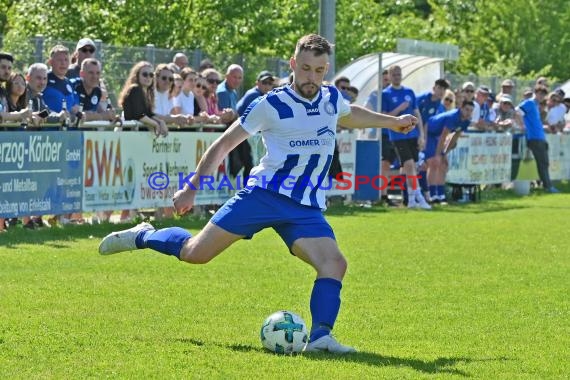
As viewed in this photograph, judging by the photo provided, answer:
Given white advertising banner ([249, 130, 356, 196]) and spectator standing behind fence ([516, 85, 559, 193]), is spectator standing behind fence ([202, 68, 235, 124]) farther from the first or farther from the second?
spectator standing behind fence ([516, 85, 559, 193])

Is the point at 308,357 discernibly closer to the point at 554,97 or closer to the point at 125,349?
the point at 125,349

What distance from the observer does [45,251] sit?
13656mm

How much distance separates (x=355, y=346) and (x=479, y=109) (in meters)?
18.8

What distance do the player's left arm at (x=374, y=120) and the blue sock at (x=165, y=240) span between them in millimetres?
1309

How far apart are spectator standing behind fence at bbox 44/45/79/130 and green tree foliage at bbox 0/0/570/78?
265 centimetres

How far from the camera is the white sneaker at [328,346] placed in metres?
8.12

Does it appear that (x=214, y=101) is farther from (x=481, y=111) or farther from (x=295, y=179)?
(x=295, y=179)

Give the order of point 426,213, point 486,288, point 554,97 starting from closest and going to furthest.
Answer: point 486,288, point 426,213, point 554,97

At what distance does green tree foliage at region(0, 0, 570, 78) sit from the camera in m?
30.5

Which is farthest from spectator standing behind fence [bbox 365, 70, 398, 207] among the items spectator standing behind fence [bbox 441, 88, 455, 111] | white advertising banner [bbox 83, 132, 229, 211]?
white advertising banner [bbox 83, 132, 229, 211]

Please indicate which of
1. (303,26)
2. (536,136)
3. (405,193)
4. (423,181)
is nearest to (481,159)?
(536,136)

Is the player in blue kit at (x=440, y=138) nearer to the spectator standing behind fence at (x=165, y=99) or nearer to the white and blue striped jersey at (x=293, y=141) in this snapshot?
the spectator standing behind fence at (x=165, y=99)

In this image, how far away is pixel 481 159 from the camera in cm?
2658

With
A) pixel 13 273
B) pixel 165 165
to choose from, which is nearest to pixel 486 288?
pixel 13 273
